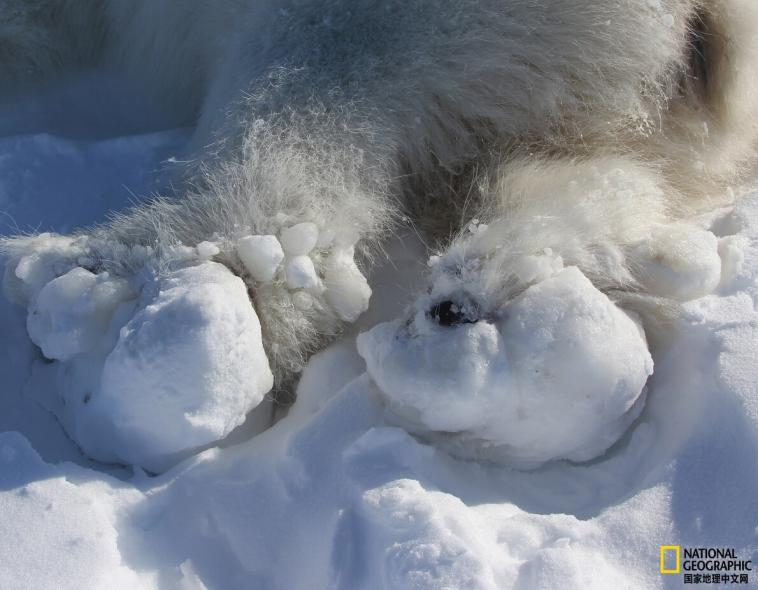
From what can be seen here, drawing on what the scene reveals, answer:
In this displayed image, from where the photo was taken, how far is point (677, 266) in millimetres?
1166

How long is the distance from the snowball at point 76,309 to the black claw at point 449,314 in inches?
16.8

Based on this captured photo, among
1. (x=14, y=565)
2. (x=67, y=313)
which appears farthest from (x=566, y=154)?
(x=14, y=565)

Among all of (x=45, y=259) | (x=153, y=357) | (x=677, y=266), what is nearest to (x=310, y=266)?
(x=153, y=357)

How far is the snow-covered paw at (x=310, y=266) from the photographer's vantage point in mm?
1118

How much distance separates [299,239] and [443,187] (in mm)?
297

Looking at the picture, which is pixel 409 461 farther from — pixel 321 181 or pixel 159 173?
pixel 159 173

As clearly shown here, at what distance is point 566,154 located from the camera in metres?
1.30

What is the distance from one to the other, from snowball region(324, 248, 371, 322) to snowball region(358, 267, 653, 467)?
0.13 meters

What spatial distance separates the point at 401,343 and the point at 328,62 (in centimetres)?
48

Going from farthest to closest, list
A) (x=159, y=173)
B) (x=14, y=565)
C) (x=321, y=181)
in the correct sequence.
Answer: (x=159, y=173) → (x=321, y=181) → (x=14, y=565)

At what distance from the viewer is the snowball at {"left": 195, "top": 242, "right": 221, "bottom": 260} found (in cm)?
112

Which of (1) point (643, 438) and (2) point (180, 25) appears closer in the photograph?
(1) point (643, 438)

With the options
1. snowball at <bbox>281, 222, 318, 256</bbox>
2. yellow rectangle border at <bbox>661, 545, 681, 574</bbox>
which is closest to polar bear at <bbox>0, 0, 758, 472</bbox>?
snowball at <bbox>281, 222, 318, 256</bbox>

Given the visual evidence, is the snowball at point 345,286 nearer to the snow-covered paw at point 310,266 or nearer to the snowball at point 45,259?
the snow-covered paw at point 310,266
